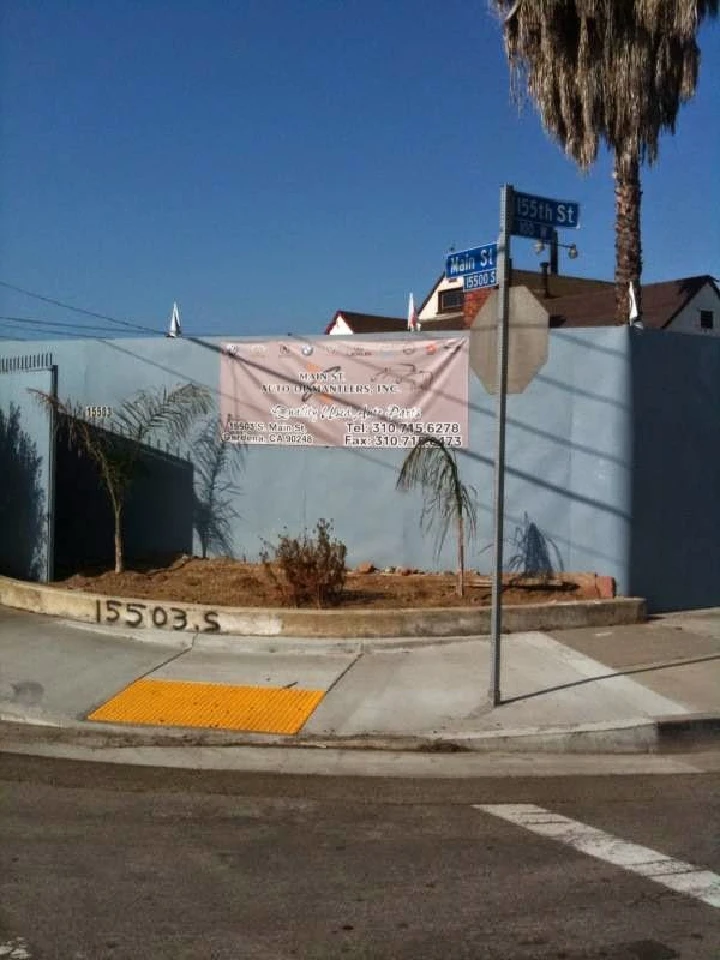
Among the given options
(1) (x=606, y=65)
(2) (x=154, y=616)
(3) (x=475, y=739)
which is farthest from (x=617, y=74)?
(3) (x=475, y=739)

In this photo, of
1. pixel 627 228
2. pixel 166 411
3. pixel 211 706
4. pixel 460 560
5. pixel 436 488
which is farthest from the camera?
pixel 627 228

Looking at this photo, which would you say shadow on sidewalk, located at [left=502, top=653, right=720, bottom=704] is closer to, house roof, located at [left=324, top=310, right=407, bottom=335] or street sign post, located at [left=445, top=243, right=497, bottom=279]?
street sign post, located at [left=445, top=243, right=497, bottom=279]

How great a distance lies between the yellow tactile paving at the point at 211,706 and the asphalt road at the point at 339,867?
86 cm

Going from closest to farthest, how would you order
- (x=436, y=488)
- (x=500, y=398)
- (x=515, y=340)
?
(x=500, y=398), (x=515, y=340), (x=436, y=488)

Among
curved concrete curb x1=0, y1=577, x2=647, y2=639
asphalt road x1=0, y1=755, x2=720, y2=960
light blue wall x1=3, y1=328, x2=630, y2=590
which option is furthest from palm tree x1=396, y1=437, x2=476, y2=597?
asphalt road x1=0, y1=755, x2=720, y2=960

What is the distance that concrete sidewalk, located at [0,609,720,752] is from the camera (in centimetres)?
749

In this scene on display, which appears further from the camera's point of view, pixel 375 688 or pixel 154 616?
pixel 154 616

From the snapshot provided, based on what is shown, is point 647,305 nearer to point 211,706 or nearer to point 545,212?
point 545,212

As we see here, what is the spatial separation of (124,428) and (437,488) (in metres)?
4.07

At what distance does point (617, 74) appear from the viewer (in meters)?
13.8

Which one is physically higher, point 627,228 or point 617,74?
point 617,74

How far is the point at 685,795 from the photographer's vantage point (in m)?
6.42

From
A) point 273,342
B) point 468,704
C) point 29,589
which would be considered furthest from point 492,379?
point 29,589

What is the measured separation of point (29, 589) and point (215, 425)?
9.61 feet
